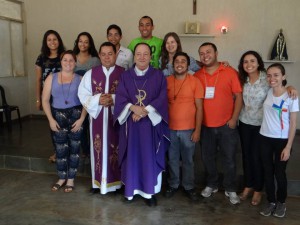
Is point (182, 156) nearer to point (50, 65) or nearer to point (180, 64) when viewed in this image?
point (180, 64)

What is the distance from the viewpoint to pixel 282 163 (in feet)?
8.18

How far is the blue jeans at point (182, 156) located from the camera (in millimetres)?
2791

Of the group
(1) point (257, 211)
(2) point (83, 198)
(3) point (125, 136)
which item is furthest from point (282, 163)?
(2) point (83, 198)

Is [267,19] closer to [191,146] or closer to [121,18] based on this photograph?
[121,18]

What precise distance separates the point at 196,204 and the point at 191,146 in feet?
1.78

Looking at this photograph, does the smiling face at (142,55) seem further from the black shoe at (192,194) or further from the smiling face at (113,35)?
the black shoe at (192,194)

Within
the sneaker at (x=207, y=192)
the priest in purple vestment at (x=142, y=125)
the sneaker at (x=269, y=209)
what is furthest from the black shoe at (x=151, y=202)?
the sneaker at (x=269, y=209)

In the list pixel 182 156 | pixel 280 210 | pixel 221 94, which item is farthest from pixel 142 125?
pixel 280 210

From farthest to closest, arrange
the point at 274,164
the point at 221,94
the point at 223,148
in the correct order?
the point at 223,148 < the point at 221,94 < the point at 274,164

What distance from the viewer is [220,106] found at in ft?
8.86

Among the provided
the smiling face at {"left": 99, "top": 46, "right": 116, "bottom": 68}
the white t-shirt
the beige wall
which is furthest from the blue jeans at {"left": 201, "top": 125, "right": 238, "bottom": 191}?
the beige wall

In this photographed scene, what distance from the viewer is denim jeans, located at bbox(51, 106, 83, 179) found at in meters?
2.94

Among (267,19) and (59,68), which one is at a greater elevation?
(267,19)

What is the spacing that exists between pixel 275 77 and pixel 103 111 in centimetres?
151
